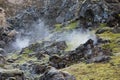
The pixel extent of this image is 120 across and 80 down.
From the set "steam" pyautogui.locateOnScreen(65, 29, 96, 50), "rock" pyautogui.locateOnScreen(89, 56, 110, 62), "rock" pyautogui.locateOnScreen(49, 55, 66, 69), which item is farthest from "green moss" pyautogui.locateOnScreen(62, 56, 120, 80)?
"steam" pyautogui.locateOnScreen(65, 29, 96, 50)

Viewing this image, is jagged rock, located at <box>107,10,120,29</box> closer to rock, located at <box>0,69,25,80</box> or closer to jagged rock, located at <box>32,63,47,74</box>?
jagged rock, located at <box>32,63,47,74</box>

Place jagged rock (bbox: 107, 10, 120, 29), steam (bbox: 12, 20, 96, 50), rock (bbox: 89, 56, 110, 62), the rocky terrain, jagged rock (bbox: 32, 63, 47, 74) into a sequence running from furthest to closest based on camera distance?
1. steam (bbox: 12, 20, 96, 50)
2. jagged rock (bbox: 107, 10, 120, 29)
3. jagged rock (bbox: 32, 63, 47, 74)
4. rock (bbox: 89, 56, 110, 62)
5. the rocky terrain

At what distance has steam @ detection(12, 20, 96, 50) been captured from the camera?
90450mm

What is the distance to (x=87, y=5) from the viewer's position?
10144 centimetres

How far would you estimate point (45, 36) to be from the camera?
381ft

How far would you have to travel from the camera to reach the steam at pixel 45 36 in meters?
90.4

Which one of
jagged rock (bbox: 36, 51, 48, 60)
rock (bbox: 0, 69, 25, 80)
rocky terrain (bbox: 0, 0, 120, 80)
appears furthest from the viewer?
jagged rock (bbox: 36, 51, 48, 60)

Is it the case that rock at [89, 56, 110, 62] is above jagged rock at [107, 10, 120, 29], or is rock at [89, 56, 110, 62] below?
below

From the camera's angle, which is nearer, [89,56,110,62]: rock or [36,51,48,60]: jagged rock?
[89,56,110,62]: rock

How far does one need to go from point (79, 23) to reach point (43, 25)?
121 feet

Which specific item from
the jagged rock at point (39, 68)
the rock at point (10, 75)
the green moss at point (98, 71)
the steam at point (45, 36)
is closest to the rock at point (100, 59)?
the green moss at point (98, 71)

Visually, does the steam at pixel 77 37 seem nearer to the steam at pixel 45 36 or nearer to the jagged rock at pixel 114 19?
the steam at pixel 45 36


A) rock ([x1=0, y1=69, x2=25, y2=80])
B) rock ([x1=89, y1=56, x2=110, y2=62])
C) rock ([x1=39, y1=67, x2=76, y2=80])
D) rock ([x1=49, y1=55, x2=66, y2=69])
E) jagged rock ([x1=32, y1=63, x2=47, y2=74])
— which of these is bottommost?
rock ([x1=39, y1=67, x2=76, y2=80])

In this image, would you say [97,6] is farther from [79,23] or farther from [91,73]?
[91,73]
